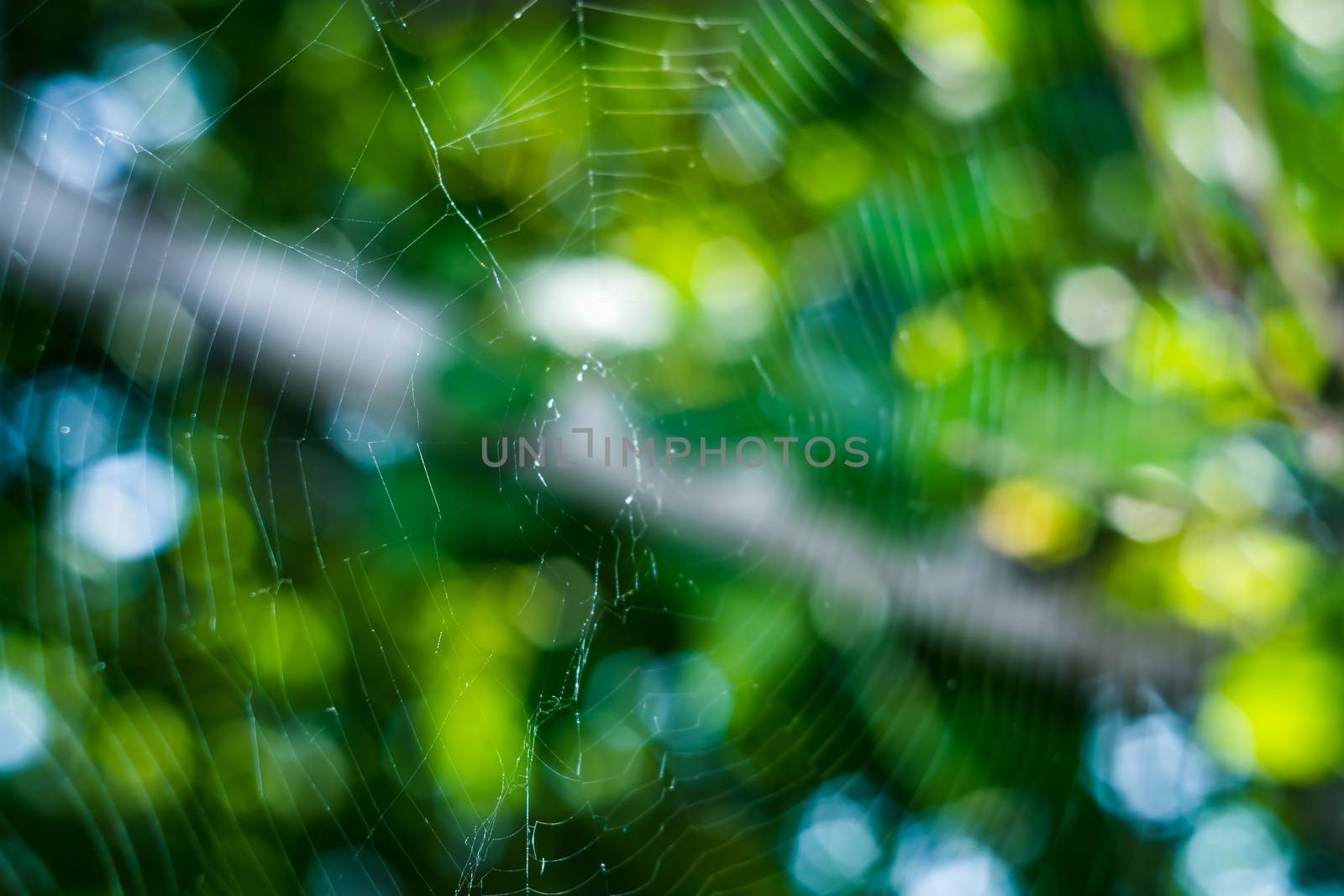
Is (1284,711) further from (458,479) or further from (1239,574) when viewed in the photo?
(458,479)

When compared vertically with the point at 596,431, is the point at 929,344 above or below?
above

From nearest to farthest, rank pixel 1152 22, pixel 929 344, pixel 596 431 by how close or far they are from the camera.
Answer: pixel 596 431
pixel 1152 22
pixel 929 344

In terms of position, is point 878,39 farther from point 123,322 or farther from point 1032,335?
point 123,322

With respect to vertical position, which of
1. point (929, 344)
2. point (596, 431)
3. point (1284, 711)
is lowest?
point (1284, 711)

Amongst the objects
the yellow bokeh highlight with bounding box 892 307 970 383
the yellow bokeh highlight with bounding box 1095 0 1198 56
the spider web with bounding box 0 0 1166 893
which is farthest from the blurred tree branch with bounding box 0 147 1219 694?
the yellow bokeh highlight with bounding box 1095 0 1198 56

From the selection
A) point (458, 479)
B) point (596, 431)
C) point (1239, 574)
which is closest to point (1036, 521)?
point (1239, 574)

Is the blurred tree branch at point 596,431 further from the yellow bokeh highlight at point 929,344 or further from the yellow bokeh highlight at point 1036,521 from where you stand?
the yellow bokeh highlight at point 929,344

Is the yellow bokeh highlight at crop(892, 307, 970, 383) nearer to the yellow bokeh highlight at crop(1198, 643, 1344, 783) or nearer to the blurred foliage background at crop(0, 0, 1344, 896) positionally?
the blurred foliage background at crop(0, 0, 1344, 896)

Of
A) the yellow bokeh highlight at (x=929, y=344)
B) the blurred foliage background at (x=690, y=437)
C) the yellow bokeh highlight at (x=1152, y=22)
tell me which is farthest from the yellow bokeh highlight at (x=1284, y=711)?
the yellow bokeh highlight at (x=1152, y=22)
